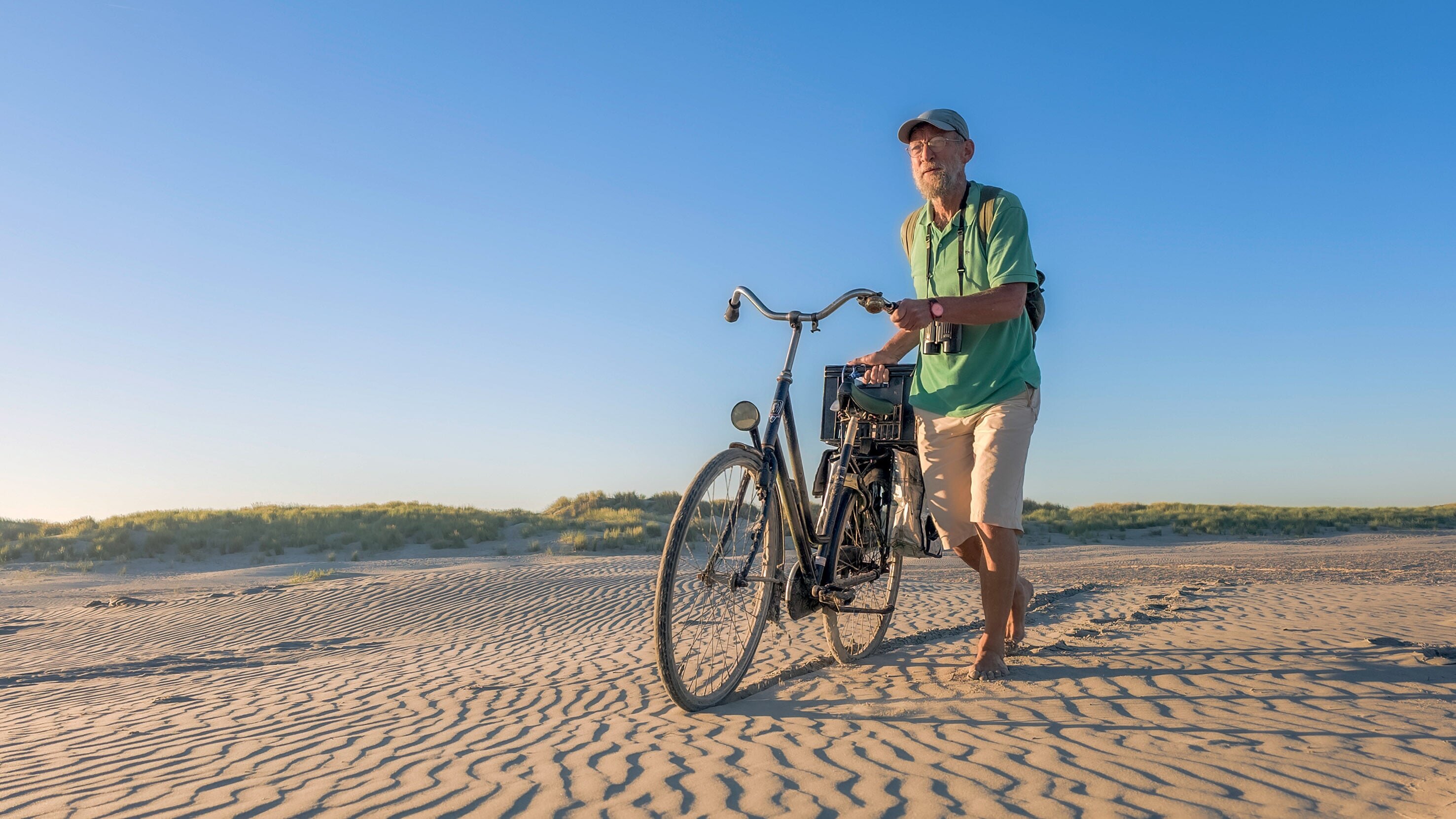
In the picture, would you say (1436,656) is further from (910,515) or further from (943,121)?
(943,121)

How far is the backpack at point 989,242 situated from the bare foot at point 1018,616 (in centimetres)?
127

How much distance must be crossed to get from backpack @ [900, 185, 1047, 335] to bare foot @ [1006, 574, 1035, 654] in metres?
1.27

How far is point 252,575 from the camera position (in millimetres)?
Result: 15602

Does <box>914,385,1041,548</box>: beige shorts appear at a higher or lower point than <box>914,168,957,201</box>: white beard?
lower

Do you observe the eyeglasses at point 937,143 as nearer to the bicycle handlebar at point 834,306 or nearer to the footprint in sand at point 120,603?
the bicycle handlebar at point 834,306

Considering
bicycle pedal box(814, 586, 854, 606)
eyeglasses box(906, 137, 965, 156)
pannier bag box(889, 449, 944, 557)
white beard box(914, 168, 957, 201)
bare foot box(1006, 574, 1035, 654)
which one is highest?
eyeglasses box(906, 137, 965, 156)

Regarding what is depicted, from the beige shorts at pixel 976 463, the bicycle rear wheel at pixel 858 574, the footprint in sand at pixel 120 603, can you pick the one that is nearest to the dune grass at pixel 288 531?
the footprint in sand at pixel 120 603

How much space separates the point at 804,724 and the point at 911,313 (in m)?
1.53

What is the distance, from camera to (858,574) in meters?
4.11

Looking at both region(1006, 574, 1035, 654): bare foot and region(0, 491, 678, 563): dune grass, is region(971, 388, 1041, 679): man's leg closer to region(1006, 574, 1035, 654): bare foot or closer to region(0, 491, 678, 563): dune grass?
region(1006, 574, 1035, 654): bare foot

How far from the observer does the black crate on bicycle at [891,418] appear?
4.19 m

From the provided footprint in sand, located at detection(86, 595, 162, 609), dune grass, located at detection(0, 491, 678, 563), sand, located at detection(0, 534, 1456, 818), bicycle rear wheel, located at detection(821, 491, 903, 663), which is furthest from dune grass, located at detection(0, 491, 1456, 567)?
bicycle rear wheel, located at detection(821, 491, 903, 663)

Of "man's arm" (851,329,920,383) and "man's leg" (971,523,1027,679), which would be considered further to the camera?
"man's arm" (851,329,920,383)

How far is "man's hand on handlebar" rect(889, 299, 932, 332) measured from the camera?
353 centimetres
